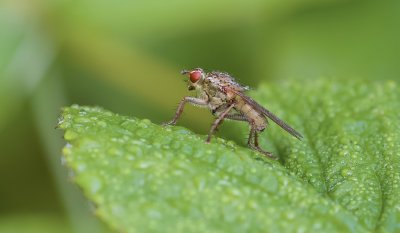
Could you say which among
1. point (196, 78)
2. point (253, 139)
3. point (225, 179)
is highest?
point (196, 78)

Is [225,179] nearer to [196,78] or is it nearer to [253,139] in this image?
[253,139]

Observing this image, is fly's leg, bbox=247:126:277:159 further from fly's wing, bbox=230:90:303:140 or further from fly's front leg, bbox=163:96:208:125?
fly's front leg, bbox=163:96:208:125

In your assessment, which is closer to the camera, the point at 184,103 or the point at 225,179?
the point at 225,179

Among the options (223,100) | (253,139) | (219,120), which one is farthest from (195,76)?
(253,139)

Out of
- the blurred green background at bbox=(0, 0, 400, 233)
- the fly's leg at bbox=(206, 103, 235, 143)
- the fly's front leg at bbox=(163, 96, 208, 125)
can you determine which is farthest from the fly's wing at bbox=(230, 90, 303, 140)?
the blurred green background at bbox=(0, 0, 400, 233)

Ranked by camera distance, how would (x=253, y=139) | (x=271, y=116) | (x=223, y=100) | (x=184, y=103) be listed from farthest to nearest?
(x=223, y=100) → (x=184, y=103) → (x=253, y=139) → (x=271, y=116)

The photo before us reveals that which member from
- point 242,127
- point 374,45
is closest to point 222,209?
point 242,127

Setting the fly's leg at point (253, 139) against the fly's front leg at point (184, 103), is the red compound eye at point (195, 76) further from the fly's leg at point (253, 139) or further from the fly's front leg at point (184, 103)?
the fly's leg at point (253, 139)

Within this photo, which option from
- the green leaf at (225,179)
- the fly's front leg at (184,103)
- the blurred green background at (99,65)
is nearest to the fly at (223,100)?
the fly's front leg at (184,103)
